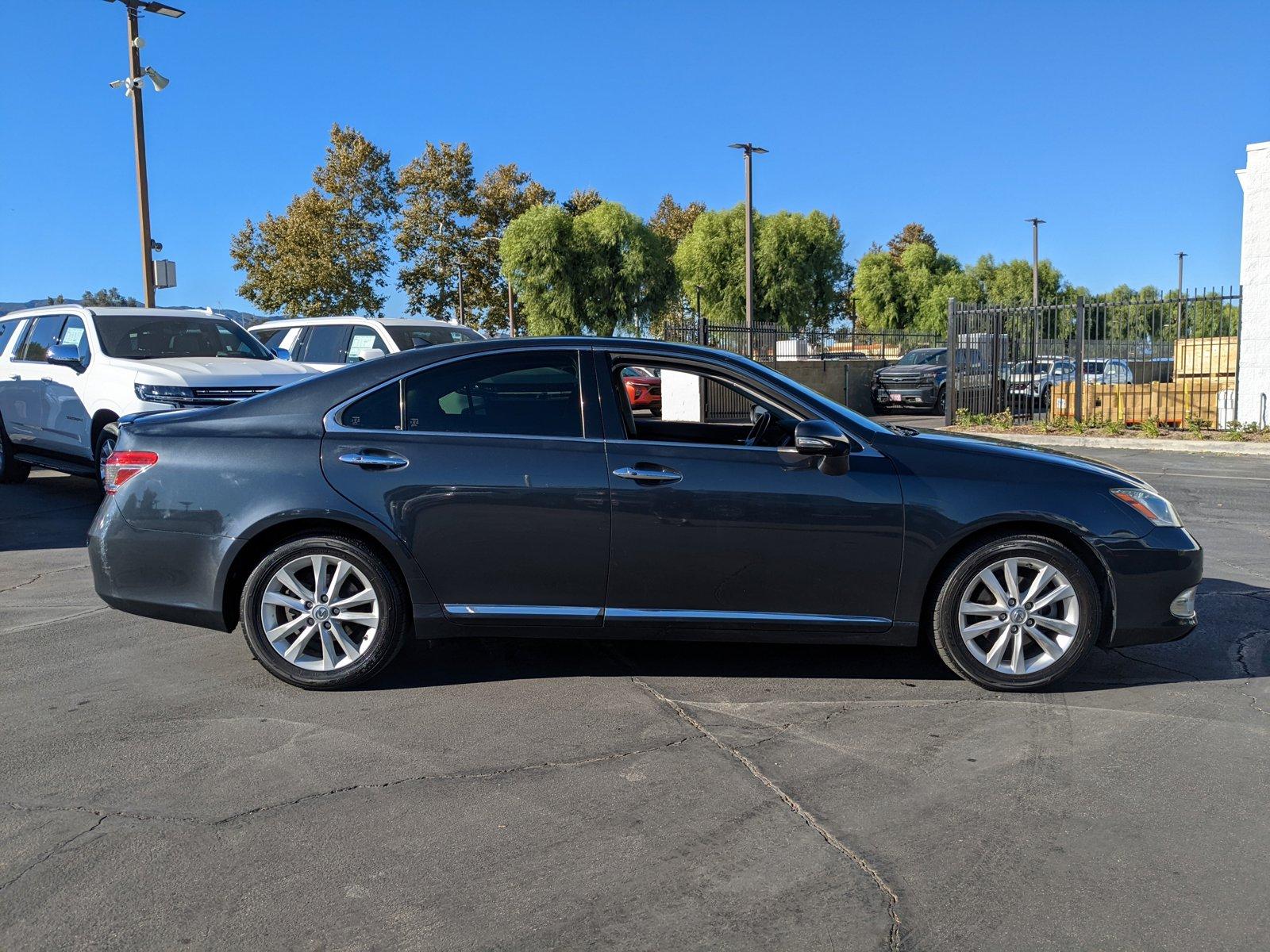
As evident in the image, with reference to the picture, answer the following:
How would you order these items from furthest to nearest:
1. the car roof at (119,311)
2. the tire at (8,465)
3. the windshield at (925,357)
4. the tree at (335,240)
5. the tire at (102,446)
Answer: the tree at (335,240), the windshield at (925,357), the tire at (8,465), the car roof at (119,311), the tire at (102,446)

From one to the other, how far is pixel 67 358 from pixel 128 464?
623 centimetres

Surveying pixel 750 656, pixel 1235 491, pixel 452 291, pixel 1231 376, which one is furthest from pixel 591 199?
pixel 750 656

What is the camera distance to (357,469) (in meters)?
4.83

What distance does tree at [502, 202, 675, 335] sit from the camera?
5538cm

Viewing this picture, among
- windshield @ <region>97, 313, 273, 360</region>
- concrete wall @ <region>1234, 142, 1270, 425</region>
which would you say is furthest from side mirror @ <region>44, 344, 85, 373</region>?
concrete wall @ <region>1234, 142, 1270, 425</region>

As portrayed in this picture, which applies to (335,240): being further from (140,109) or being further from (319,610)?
(319,610)

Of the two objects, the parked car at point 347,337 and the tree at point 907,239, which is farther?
the tree at point 907,239

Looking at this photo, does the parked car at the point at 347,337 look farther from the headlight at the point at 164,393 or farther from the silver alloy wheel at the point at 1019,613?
the silver alloy wheel at the point at 1019,613

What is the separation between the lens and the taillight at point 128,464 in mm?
4996

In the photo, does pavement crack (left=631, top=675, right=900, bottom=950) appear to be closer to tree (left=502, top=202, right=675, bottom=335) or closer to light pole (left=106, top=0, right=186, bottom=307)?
light pole (left=106, top=0, right=186, bottom=307)

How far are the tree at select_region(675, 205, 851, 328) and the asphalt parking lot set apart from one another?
53.4 m

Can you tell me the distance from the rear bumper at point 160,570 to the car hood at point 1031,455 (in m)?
3.18

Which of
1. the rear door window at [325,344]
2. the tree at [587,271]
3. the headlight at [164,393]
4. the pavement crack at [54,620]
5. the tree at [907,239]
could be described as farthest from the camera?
the tree at [907,239]

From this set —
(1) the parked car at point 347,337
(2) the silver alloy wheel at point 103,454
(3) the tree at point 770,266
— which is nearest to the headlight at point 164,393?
(2) the silver alloy wheel at point 103,454
